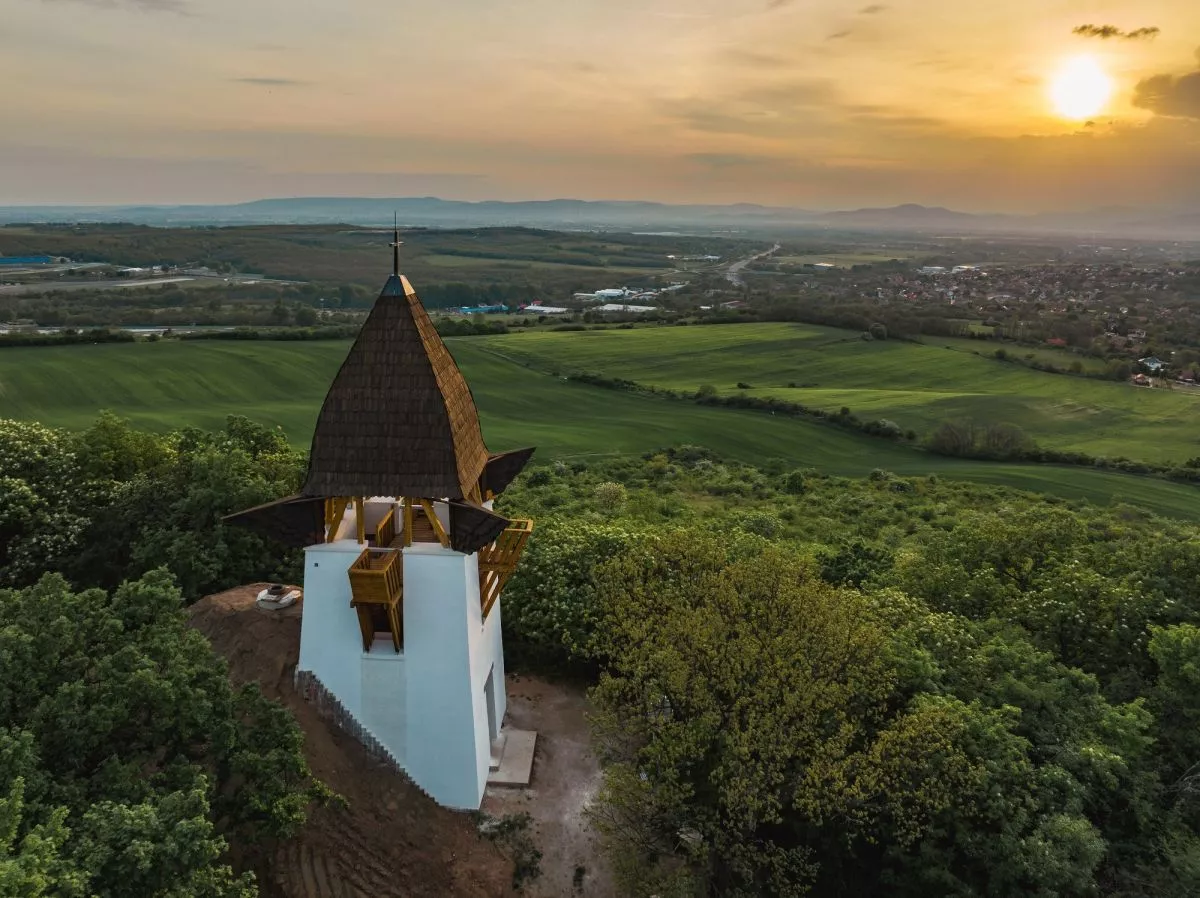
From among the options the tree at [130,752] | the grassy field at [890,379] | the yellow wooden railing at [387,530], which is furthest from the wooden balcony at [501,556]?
the grassy field at [890,379]

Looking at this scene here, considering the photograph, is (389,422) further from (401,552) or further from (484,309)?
(484,309)

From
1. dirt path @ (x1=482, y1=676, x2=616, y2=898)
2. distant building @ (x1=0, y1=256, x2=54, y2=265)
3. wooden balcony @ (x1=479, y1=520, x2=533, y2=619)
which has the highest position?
distant building @ (x1=0, y1=256, x2=54, y2=265)

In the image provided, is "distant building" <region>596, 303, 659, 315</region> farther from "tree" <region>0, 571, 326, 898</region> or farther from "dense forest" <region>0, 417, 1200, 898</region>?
"tree" <region>0, 571, 326, 898</region>

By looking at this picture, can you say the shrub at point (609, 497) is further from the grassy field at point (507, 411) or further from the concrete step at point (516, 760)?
the concrete step at point (516, 760)

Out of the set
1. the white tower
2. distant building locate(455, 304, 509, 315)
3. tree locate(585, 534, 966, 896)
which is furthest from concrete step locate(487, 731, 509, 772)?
distant building locate(455, 304, 509, 315)

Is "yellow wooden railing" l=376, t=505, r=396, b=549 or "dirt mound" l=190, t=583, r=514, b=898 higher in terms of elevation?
"yellow wooden railing" l=376, t=505, r=396, b=549

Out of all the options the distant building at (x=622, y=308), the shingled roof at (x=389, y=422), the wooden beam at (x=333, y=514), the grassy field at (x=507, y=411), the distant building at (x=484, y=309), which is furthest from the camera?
the distant building at (x=484, y=309)

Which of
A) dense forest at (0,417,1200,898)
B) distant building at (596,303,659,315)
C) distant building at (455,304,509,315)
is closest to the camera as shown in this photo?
dense forest at (0,417,1200,898)
